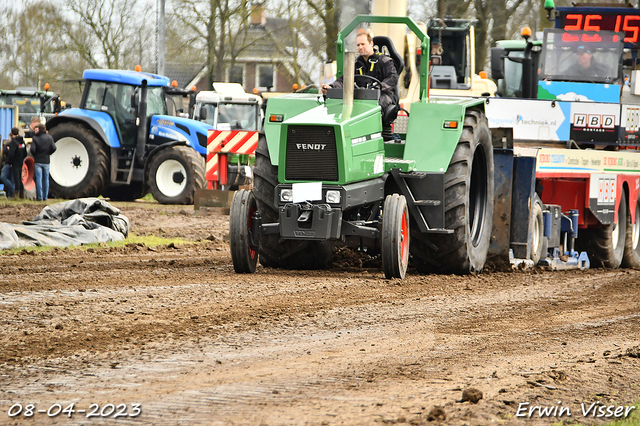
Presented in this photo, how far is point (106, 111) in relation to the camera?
19531 millimetres

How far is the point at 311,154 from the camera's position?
768 cm

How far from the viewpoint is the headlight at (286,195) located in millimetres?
7703

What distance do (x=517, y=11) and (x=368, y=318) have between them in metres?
29.6

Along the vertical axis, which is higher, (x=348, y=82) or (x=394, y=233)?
(x=348, y=82)

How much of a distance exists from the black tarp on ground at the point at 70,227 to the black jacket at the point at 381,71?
15.8 ft

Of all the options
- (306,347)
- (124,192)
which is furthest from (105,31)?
(306,347)

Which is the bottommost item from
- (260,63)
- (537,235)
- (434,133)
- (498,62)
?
(537,235)

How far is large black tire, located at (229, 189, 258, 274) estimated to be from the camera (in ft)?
26.0

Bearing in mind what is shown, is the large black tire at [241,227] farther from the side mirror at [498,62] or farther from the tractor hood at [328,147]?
the side mirror at [498,62]

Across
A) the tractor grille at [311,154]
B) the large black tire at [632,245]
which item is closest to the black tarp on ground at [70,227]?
the tractor grille at [311,154]

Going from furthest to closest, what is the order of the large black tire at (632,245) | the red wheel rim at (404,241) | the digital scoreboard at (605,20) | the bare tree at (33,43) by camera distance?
the bare tree at (33,43) < the digital scoreboard at (605,20) < the large black tire at (632,245) < the red wheel rim at (404,241)

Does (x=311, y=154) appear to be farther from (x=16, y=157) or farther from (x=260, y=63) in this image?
(x=260, y=63)

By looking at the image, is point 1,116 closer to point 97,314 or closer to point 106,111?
point 106,111

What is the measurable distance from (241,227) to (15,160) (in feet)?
39.8
